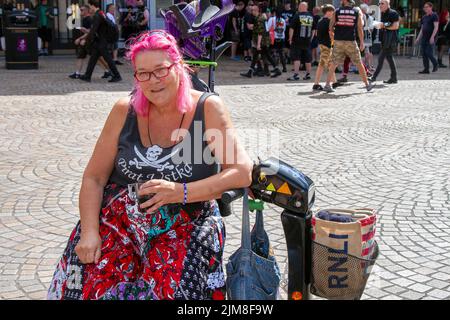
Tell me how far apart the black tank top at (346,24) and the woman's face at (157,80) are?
932 centimetres

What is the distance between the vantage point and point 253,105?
10016mm

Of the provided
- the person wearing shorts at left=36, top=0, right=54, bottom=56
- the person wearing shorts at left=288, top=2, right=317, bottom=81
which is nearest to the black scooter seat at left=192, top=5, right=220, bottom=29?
the person wearing shorts at left=288, top=2, right=317, bottom=81

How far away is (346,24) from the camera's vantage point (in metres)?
11.2

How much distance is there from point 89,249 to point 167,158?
19.7 inches

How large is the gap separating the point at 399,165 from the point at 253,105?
164 inches

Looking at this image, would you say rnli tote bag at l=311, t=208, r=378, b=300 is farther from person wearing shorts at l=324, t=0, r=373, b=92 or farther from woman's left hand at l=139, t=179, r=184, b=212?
person wearing shorts at l=324, t=0, r=373, b=92

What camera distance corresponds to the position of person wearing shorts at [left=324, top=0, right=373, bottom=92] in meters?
11.3

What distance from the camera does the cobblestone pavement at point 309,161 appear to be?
12.7 feet

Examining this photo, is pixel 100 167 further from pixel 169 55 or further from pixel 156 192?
pixel 169 55

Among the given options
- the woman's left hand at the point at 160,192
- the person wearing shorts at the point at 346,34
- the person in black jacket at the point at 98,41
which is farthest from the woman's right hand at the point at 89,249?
the person in black jacket at the point at 98,41

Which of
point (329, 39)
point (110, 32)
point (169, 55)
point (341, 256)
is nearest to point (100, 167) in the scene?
point (169, 55)

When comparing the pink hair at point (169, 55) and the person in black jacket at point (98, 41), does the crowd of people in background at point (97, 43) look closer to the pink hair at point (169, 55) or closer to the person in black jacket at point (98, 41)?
the person in black jacket at point (98, 41)

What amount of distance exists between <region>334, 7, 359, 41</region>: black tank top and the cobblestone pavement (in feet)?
3.62

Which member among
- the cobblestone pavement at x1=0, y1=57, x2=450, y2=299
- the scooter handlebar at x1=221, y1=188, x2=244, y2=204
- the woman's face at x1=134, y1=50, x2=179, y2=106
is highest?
the woman's face at x1=134, y1=50, x2=179, y2=106
